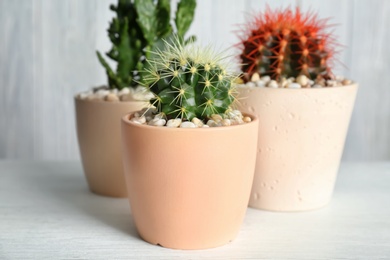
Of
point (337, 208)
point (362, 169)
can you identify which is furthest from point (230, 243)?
point (362, 169)

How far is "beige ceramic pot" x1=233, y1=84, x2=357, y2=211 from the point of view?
105 centimetres

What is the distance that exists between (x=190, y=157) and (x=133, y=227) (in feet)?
0.64

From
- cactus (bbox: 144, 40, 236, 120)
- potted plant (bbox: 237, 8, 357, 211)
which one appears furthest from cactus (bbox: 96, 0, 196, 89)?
cactus (bbox: 144, 40, 236, 120)

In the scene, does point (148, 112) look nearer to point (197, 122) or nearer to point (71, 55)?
point (197, 122)

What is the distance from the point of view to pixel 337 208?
43.5 inches

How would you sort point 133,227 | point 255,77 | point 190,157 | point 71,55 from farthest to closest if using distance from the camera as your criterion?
point 71,55, point 255,77, point 133,227, point 190,157

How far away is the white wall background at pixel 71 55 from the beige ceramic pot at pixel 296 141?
0.79 metres

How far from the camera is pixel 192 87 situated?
2.95ft

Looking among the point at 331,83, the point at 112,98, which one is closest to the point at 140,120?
the point at 112,98

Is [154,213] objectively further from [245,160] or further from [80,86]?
[80,86]

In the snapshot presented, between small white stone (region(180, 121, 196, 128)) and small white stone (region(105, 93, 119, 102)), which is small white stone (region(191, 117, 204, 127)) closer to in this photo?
small white stone (region(180, 121, 196, 128))

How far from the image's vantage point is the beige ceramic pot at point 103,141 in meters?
1.12

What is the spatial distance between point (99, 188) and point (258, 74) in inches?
13.4

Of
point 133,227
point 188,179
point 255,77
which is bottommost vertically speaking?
point 133,227
